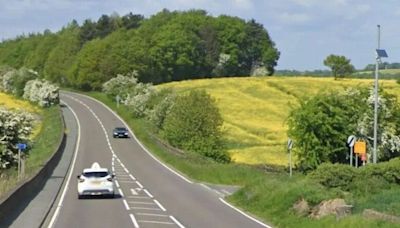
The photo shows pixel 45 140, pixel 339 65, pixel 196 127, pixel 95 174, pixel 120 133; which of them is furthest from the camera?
pixel 339 65

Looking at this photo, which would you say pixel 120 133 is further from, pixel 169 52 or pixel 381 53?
pixel 169 52

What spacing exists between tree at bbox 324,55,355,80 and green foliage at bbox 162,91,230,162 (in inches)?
3054

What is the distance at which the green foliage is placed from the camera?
76.9 meters

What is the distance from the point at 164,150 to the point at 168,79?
311 ft

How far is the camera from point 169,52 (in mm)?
162625

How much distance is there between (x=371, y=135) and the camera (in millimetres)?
60438

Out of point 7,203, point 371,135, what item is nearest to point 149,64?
point 371,135

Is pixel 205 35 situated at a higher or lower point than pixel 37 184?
higher

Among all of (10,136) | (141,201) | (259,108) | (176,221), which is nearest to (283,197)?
(176,221)

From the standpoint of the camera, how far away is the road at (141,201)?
27.7 m

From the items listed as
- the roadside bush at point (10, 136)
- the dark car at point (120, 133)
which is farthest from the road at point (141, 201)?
the dark car at point (120, 133)

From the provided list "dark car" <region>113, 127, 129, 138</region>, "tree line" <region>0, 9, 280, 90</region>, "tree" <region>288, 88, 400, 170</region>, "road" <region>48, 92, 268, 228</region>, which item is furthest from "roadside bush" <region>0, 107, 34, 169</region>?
"tree line" <region>0, 9, 280, 90</region>

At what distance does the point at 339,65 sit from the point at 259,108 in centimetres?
4980

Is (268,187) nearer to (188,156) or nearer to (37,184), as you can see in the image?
(37,184)
